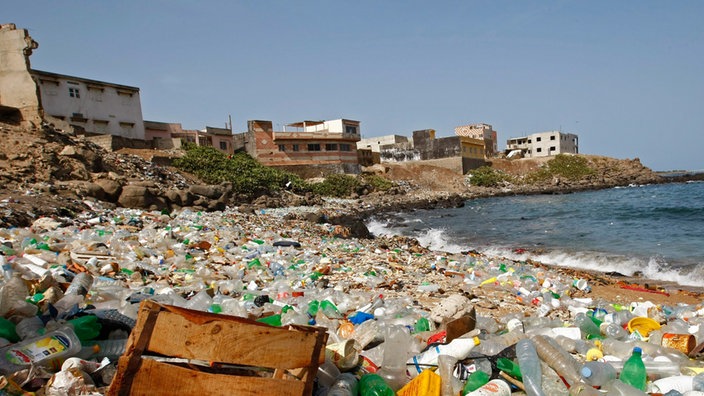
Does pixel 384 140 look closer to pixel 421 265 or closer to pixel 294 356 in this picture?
pixel 421 265

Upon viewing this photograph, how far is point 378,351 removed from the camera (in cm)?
258

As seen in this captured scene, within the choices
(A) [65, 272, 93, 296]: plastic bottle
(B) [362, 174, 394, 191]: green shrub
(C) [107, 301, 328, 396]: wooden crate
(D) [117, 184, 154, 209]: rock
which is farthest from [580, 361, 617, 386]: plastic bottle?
(B) [362, 174, 394, 191]: green shrub

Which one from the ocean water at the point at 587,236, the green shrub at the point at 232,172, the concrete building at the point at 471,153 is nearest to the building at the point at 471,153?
the concrete building at the point at 471,153

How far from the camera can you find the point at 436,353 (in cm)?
240

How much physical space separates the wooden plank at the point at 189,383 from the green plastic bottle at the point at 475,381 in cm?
107

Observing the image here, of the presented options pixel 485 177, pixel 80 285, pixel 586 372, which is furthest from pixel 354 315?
pixel 485 177

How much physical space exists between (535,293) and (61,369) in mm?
5141

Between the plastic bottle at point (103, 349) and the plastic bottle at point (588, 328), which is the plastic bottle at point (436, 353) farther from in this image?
the plastic bottle at point (103, 349)

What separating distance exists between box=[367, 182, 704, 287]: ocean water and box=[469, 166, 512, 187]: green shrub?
57.4 ft

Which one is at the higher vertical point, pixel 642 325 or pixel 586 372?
pixel 586 372

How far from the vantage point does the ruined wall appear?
17.1 metres

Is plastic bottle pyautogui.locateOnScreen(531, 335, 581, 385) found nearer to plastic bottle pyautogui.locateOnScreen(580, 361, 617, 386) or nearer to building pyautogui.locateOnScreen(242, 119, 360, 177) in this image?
plastic bottle pyautogui.locateOnScreen(580, 361, 617, 386)

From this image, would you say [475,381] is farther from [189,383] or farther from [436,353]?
[189,383]

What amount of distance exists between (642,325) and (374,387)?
2.74 meters
